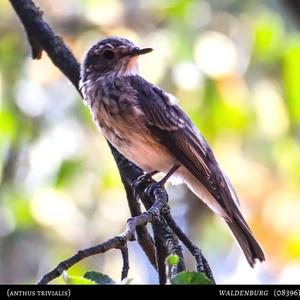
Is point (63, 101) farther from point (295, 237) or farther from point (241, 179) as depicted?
point (295, 237)

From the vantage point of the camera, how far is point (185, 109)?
6445 mm

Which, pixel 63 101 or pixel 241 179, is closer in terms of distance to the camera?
pixel 241 179

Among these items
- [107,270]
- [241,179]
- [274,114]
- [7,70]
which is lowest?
[107,270]

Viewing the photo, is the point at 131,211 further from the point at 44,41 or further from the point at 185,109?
the point at 185,109

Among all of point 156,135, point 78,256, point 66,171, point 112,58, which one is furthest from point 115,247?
point 66,171

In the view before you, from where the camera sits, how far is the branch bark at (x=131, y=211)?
2.62 meters

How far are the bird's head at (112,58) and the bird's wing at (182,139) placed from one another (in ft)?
0.34

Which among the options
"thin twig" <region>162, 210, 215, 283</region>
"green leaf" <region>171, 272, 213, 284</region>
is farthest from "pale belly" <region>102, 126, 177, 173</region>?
"green leaf" <region>171, 272, 213, 284</region>

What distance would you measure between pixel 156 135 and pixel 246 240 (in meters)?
0.76

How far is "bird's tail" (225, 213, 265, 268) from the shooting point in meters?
4.55

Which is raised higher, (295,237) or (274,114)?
(274,114)

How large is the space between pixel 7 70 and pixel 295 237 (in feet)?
8.63

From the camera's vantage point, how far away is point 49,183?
22.3ft
